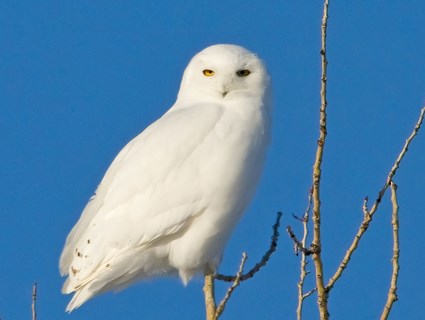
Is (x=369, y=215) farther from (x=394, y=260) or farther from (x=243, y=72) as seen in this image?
(x=243, y=72)

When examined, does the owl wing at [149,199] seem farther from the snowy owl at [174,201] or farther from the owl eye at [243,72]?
the owl eye at [243,72]

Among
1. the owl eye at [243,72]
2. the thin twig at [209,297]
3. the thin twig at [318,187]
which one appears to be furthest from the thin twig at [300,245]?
the owl eye at [243,72]

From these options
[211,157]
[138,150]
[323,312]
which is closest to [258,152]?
[211,157]

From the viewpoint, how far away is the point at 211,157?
215 inches

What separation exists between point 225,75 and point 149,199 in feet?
3.26

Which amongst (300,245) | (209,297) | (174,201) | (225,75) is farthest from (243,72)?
(300,245)

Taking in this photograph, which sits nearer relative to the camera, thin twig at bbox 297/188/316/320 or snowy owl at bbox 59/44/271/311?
thin twig at bbox 297/188/316/320

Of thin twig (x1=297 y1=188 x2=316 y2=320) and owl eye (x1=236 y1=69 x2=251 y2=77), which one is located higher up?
owl eye (x1=236 y1=69 x2=251 y2=77)

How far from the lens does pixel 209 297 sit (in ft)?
17.4

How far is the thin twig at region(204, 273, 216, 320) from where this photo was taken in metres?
5.21

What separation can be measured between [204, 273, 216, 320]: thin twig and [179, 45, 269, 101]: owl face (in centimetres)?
112

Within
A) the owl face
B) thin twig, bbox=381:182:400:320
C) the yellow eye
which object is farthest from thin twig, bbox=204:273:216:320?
thin twig, bbox=381:182:400:320

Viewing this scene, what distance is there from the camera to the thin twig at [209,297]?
17.1 feet

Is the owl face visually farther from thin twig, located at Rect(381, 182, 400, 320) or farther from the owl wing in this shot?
thin twig, located at Rect(381, 182, 400, 320)
